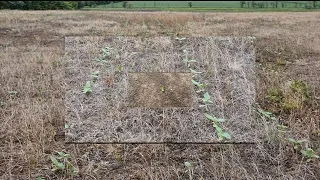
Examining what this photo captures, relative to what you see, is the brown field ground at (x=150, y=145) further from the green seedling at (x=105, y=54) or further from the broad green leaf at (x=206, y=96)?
the green seedling at (x=105, y=54)

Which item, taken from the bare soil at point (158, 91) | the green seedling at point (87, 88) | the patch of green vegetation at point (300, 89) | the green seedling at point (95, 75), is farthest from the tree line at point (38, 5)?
the bare soil at point (158, 91)

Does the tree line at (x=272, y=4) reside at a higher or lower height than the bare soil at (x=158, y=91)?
higher

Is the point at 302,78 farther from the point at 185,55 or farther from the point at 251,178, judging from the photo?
the point at 251,178

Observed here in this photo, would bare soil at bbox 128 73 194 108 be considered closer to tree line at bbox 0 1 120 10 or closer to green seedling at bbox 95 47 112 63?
green seedling at bbox 95 47 112 63

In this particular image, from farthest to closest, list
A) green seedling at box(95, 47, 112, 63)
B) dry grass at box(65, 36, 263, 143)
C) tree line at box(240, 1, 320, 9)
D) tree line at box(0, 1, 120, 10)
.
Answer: tree line at box(240, 1, 320, 9)
tree line at box(0, 1, 120, 10)
green seedling at box(95, 47, 112, 63)
dry grass at box(65, 36, 263, 143)

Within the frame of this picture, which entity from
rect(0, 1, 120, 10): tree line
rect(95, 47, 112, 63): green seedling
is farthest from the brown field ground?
rect(0, 1, 120, 10): tree line

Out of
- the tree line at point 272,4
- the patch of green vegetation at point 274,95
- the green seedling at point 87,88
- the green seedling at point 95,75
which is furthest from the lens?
the tree line at point 272,4

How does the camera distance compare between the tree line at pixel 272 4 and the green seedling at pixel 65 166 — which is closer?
the green seedling at pixel 65 166

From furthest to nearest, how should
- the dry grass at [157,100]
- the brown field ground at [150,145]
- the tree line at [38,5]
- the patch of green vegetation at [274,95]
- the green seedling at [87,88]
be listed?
the tree line at [38,5] → the patch of green vegetation at [274,95] → the green seedling at [87,88] → the dry grass at [157,100] → the brown field ground at [150,145]

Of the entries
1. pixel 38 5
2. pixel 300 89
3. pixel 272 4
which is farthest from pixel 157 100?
pixel 272 4

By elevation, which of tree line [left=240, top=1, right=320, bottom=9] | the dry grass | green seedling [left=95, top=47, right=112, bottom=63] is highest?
tree line [left=240, top=1, right=320, bottom=9]

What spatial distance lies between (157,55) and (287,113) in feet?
6.37

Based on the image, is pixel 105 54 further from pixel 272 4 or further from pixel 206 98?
pixel 272 4

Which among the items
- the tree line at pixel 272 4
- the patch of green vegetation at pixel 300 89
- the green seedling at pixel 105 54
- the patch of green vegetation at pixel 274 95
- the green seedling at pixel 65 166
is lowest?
the green seedling at pixel 65 166
